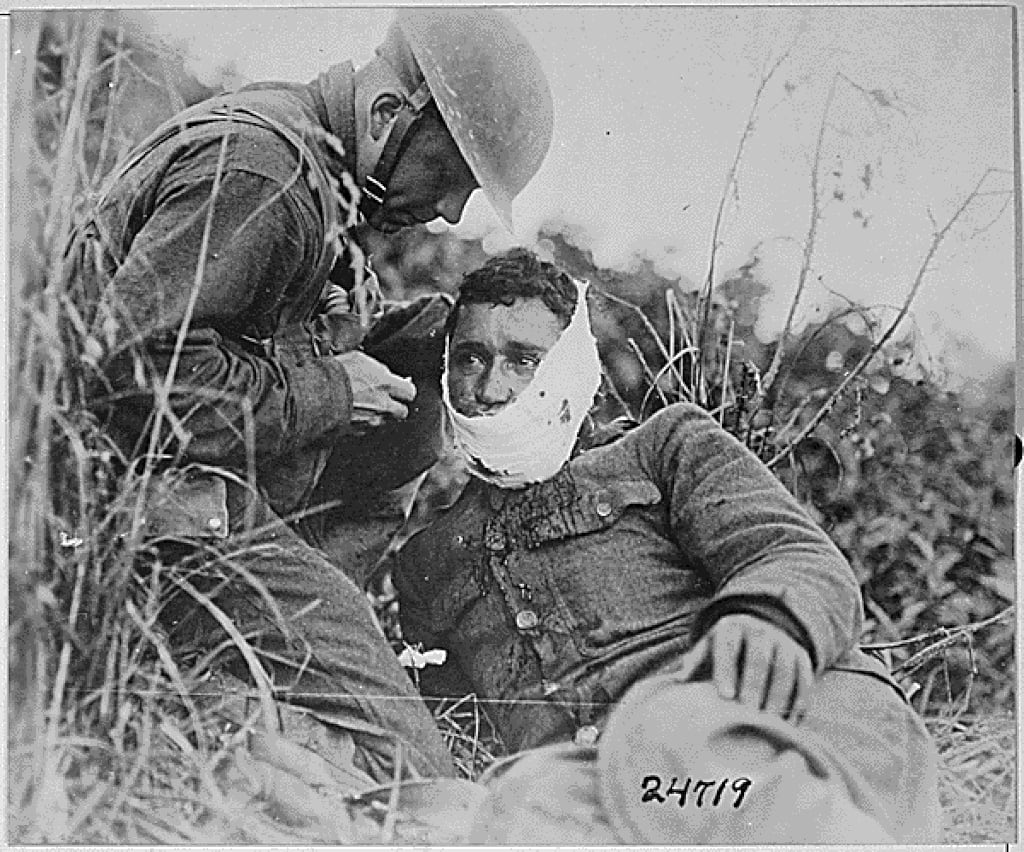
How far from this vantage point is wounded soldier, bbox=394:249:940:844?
1.54m

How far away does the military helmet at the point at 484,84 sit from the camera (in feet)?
5.20

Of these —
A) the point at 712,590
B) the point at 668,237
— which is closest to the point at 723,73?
the point at 668,237

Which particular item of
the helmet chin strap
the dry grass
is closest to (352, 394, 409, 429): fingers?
the helmet chin strap

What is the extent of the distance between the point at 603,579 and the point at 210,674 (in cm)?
49

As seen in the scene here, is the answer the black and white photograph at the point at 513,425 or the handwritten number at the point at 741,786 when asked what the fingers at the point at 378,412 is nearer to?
the black and white photograph at the point at 513,425

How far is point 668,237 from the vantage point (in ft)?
5.25

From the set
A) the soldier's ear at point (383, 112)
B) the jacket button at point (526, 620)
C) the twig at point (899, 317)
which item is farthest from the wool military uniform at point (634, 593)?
the soldier's ear at point (383, 112)

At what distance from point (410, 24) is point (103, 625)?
0.82 m

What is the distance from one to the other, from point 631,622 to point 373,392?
419 millimetres

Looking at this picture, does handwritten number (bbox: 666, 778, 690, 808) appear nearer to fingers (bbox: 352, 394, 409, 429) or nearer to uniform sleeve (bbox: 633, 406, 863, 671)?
uniform sleeve (bbox: 633, 406, 863, 671)

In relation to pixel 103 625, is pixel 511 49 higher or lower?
higher

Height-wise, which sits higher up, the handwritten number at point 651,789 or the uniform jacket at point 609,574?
the uniform jacket at point 609,574

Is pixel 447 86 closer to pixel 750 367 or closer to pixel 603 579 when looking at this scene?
pixel 750 367

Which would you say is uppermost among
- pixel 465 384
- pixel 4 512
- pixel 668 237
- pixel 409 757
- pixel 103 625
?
pixel 668 237
